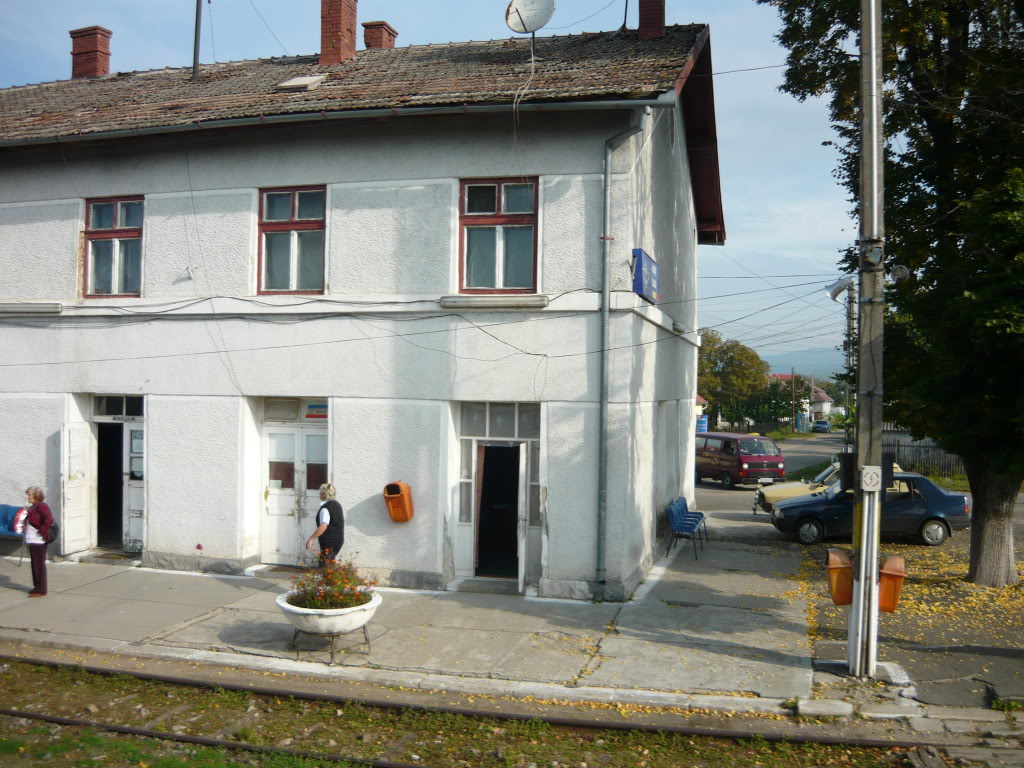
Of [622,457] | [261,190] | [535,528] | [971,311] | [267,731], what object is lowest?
[267,731]

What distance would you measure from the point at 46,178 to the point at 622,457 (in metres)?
10.0

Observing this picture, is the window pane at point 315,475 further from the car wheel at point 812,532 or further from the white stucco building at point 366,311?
the car wheel at point 812,532

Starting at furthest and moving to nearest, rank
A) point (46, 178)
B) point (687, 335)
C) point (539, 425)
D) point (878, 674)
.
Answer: point (687, 335) < point (46, 178) < point (539, 425) < point (878, 674)

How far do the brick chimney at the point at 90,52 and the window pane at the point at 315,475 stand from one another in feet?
38.1

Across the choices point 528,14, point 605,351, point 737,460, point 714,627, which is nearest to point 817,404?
point 737,460

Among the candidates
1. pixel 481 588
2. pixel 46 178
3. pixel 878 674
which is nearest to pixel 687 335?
pixel 481 588

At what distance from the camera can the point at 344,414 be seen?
11.8 m

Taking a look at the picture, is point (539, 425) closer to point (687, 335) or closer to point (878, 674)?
point (878, 674)

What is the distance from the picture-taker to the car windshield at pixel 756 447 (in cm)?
2856

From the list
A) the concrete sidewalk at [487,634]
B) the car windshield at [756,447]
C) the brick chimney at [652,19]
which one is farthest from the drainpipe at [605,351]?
→ the car windshield at [756,447]

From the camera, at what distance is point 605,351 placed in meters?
10.8

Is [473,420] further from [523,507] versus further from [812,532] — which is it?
[812,532]

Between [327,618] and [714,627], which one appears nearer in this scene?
[327,618]

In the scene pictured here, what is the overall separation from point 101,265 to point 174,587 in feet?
17.1
